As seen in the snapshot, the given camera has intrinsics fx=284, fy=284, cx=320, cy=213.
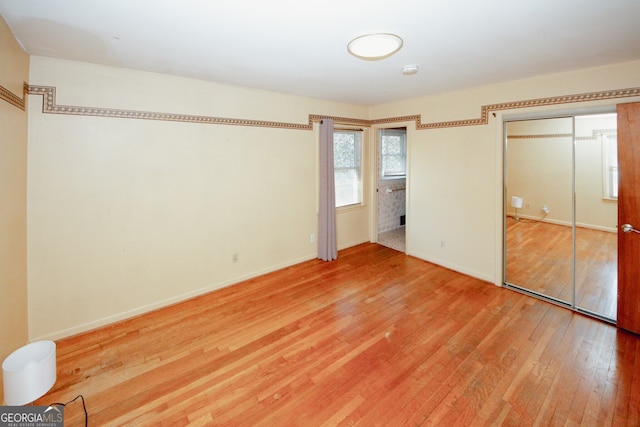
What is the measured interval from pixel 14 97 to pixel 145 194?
1151 mm

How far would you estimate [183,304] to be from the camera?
3.16 metres

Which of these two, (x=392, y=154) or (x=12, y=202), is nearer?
(x=12, y=202)

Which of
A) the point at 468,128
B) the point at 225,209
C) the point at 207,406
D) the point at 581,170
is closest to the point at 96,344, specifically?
the point at 207,406

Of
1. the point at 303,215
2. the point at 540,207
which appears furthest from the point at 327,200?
the point at 540,207

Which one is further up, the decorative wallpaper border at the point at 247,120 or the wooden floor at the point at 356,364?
the decorative wallpaper border at the point at 247,120

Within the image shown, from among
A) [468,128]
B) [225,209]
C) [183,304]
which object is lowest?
[183,304]

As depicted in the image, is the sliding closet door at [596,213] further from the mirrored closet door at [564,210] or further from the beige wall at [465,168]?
the beige wall at [465,168]

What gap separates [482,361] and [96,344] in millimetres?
3239

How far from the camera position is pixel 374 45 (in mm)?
2123

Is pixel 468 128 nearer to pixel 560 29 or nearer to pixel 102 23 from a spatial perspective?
pixel 560 29

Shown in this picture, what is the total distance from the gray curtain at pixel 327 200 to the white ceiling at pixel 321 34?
1267 millimetres

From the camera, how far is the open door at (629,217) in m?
2.47

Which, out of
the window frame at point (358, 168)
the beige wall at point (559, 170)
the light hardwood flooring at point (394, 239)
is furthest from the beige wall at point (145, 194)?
the beige wall at point (559, 170)

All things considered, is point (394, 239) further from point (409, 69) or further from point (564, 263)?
point (409, 69)
